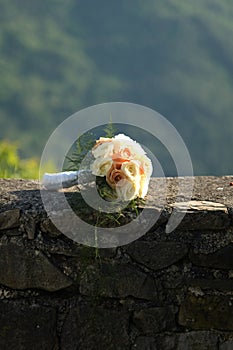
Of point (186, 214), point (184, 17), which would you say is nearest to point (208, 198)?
point (186, 214)

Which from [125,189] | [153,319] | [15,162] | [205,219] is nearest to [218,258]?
[205,219]

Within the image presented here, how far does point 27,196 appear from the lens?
11.1ft

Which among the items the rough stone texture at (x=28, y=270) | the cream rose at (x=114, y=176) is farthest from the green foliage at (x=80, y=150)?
the rough stone texture at (x=28, y=270)

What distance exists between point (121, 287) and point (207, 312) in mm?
369

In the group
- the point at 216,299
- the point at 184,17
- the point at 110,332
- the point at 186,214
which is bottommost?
the point at 110,332

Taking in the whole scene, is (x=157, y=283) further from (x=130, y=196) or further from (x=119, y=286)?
(x=130, y=196)

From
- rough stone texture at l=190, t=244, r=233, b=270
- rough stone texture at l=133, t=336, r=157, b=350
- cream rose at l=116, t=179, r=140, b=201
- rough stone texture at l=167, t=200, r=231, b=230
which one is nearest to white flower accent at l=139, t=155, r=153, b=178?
cream rose at l=116, t=179, r=140, b=201

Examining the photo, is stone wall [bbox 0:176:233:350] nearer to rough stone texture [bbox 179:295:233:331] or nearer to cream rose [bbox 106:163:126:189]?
rough stone texture [bbox 179:295:233:331]

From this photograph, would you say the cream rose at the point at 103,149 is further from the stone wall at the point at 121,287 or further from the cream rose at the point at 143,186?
the stone wall at the point at 121,287

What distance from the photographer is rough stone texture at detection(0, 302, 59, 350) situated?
316 centimetres

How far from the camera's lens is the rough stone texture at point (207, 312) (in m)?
3.15

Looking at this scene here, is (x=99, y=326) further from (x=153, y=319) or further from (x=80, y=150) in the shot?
(x=80, y=150)

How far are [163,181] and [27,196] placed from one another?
2.47 feet

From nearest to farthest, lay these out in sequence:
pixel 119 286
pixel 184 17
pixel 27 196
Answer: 1. pixel 119 286
2. pixel 27 196
3. pixel 184 17
